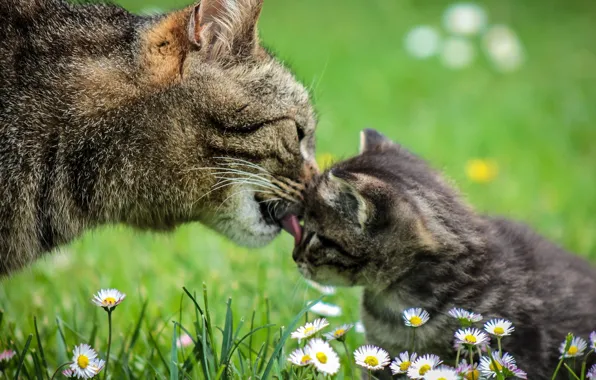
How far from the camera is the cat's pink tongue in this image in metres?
3.23

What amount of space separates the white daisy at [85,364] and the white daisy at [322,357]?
0.67 meters

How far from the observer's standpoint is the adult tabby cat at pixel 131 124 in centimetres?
289

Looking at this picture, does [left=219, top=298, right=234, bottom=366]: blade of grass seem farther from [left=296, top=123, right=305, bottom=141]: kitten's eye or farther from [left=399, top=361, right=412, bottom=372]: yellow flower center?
[left=296, top=123, right=305, bottom=141]: kitten's eye

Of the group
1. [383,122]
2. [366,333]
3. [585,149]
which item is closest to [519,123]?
[585,149]

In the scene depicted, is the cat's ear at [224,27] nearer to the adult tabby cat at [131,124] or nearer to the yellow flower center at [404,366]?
the adult tabby cat at [131,124]

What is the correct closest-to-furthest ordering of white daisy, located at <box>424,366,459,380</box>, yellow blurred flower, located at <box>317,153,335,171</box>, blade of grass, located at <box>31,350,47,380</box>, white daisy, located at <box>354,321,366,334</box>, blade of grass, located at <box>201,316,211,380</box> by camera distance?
white daisy, located at <box>424,366,459,380</box>, blade of grass, located at <box>201,316,211,380</box>, blade of grass, located at <box>31,350,47,380</box>, white daisy, located at <box>354,321,366,334</box>, yellow blurred flower, located at <box>317,153,335,171</box>

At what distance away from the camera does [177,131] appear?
3.01 meters

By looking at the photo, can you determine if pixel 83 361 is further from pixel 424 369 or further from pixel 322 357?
pixel 424 369

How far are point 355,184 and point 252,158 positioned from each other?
482mm

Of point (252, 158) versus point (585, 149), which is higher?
point (585, 149)

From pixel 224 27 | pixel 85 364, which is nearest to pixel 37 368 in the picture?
pixel 85 364

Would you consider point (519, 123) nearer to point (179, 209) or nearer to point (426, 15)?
point (426, 15)

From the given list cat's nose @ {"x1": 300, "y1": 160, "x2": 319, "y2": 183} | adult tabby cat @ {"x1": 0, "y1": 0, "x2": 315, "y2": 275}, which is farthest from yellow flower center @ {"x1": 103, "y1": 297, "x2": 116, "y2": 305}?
cat's nose @ {"x1": 300, "y1": 160, "x2": 319, "y2": 183}

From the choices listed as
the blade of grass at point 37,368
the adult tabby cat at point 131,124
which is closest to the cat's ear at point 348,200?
the adult tabby cat at point 131,124
